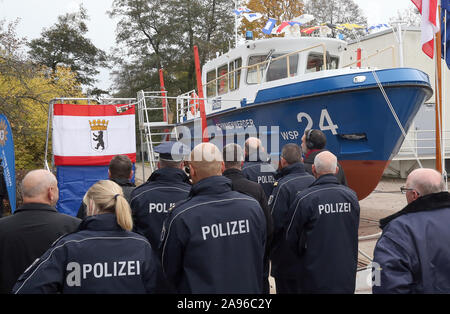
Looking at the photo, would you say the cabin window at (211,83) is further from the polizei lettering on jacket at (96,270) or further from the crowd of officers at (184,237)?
the polizei lettering on jacket at (96,270)

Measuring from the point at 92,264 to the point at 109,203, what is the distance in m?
0.30

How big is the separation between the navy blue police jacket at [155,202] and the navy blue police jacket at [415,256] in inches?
56.2

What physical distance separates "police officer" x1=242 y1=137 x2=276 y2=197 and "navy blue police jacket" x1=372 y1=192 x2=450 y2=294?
2404 millimetres

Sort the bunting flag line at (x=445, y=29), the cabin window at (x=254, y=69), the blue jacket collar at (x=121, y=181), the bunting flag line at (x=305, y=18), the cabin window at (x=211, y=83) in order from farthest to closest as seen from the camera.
A: the cabin window at (x=211, y=83) → the bunting flag line at (x=305, y=18) → the cabin window at (x=254, y=69) → the bunting flag line at (x=445, y=29) → the blue jacket collar at (x=121, y=181)

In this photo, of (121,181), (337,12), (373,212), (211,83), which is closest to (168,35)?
(337,12)

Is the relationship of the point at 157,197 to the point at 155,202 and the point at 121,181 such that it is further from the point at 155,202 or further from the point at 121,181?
the point at 121,181

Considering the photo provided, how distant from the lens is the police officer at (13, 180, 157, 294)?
175cm

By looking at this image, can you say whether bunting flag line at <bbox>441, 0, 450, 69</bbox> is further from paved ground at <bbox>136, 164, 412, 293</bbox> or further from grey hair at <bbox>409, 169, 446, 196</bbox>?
grey hair at <bbox>409, 169, 446, 196</bbox>

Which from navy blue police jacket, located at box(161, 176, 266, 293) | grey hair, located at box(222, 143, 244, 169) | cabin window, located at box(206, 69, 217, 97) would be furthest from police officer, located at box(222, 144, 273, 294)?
cabin window, located at box(206, 69, 217, 97)

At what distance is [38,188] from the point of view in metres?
2.25

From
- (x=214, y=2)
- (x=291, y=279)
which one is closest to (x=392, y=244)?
(x=291, y=279)

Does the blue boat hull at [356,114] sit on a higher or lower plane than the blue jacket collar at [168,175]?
higher

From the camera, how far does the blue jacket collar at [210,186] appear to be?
2.13 meters

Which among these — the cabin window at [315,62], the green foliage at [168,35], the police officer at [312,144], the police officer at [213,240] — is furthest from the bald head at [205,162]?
the green foliage at [168,35]
